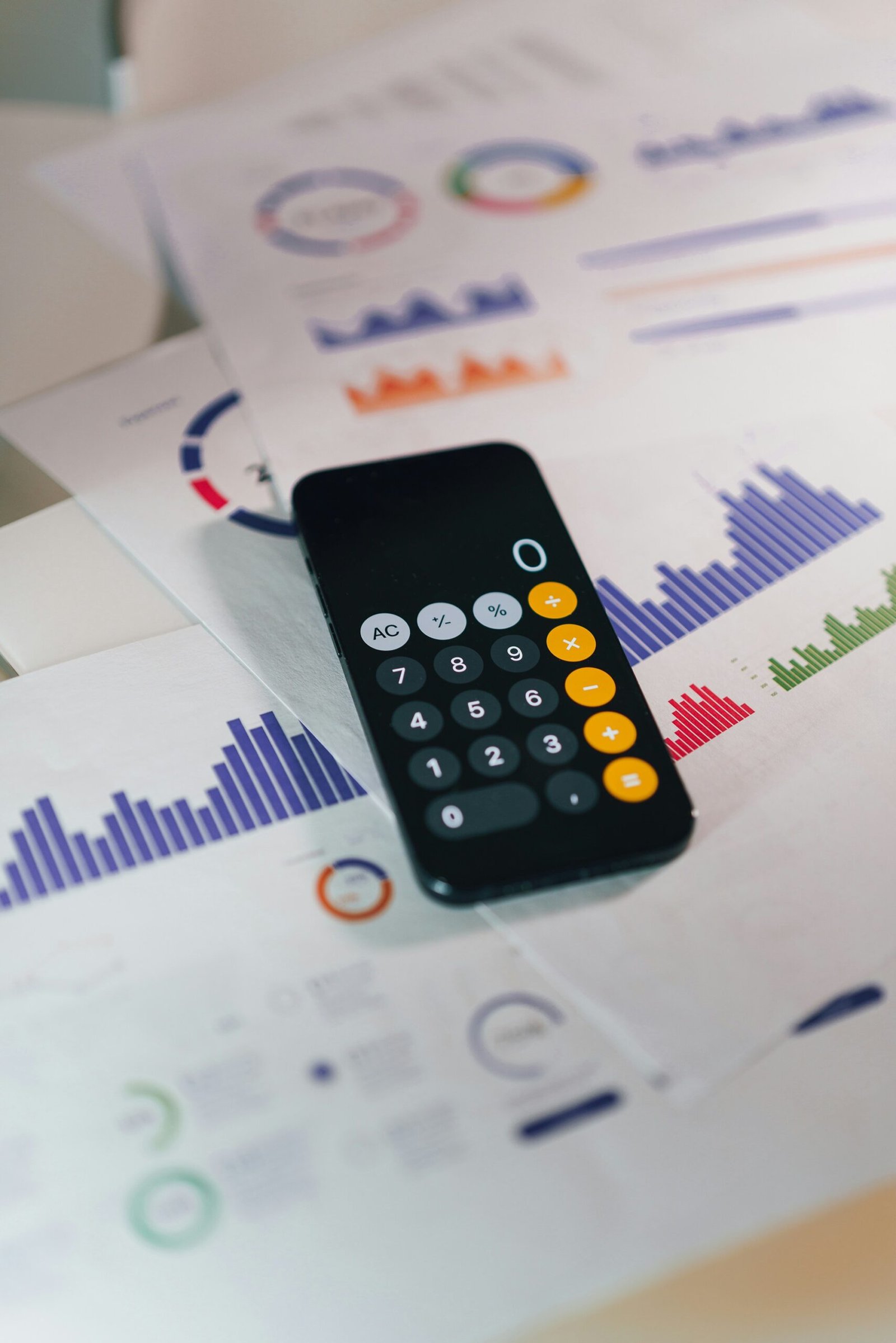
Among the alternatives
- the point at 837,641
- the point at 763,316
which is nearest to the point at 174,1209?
the point at 837,641

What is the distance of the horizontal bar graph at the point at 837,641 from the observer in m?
0.34

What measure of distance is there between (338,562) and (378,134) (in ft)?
1.04

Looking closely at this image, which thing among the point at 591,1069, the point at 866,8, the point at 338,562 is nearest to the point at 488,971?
the point at 591,1069

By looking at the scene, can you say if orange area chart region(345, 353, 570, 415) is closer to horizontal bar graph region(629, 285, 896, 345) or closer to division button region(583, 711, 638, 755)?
horizontal bar graph region(629, 285, 896, 345)

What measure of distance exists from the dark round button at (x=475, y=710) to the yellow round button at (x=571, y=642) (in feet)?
0.09

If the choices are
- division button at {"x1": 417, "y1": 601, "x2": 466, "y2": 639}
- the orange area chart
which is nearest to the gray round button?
division button at {"x1": 417, "y1": 601, "x2": 466, "y2": 639}

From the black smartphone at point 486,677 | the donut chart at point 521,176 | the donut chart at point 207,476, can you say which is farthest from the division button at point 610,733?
the donut chart at point 521,176

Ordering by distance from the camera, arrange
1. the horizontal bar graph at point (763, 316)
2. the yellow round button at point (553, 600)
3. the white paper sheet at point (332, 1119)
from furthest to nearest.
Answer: the horizontal bar graph at point (763, 316) < the yellow round button at point (553, 600) < the white paper sheet at point (332, 1119)

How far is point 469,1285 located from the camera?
23cm

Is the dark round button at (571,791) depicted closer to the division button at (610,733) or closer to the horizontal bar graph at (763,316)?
the division button at (610,733)

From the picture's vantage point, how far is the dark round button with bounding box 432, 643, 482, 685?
32 cm

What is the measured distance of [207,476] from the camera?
1.27 ft

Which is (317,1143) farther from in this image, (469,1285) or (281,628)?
(281,628)

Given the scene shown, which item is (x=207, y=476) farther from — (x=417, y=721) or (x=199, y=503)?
(x=417, y=721)
